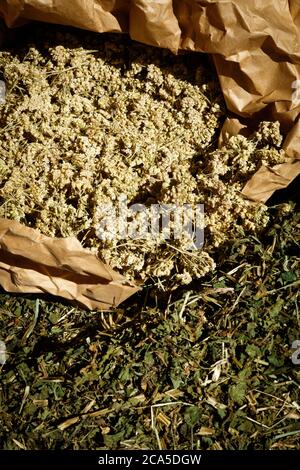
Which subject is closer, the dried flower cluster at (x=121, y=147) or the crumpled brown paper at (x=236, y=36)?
the crumpled brown paper at (x=236, y=36)

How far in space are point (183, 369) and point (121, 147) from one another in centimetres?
80

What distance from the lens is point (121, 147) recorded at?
5.72 ft

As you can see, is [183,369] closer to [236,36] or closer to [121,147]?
[121,147]

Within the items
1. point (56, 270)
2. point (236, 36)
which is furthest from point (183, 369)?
point (236, 36)

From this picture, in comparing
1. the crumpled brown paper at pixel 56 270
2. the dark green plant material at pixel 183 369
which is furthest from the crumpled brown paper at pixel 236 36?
the dark green plant material at pixel 183 369

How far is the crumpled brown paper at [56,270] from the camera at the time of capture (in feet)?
5.00

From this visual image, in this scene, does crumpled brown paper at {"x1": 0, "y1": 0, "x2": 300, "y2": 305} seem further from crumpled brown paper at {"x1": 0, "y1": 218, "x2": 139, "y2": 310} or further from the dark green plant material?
the dark green plant material

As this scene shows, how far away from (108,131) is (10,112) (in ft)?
1.24

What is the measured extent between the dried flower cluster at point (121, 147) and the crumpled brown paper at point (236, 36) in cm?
7

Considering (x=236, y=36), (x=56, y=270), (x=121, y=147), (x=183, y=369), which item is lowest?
(x=183, y=369)

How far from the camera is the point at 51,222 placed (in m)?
1.69

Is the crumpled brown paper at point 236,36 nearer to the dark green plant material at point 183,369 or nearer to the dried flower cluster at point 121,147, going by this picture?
the dried flower cluster at point 121,147

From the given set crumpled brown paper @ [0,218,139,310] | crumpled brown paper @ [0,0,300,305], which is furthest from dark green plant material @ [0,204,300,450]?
crumpled brown paper @ [0,0,300,305]

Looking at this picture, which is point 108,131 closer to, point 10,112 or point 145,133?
point 145,133
